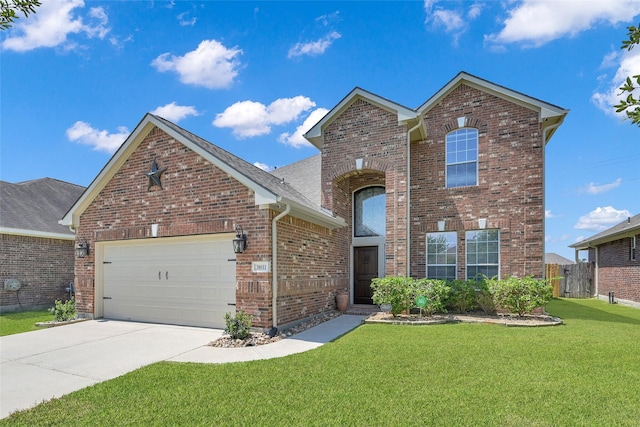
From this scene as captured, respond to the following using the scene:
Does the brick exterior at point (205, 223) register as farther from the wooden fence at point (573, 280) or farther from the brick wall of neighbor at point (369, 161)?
the wooden fence at point (573, 280)

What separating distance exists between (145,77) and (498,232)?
1188cm

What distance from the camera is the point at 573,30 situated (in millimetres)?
9375

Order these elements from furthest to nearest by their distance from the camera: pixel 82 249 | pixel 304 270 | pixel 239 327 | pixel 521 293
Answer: pixel 82 249, pixel 521 293, pixel 304 270, pixel 239 327

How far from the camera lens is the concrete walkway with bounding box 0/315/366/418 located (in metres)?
4.89

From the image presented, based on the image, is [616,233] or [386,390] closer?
[386,390]

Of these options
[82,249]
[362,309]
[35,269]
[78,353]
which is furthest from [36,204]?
[362,309]

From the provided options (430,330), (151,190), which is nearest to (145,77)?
(151,190)

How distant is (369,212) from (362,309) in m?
3.50

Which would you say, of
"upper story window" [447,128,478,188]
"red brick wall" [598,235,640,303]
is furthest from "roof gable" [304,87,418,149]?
"red brick wall" [598,235,640,303]

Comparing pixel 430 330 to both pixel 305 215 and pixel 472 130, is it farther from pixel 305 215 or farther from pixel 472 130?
pixel 472 130

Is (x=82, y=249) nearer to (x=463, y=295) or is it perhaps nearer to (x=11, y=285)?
(x=11, y=285)

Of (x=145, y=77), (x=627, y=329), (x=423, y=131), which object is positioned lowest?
(x=627, y=329)

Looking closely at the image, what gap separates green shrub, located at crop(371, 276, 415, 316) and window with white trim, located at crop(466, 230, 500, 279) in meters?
2.61

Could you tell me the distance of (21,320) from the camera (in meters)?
10.9
